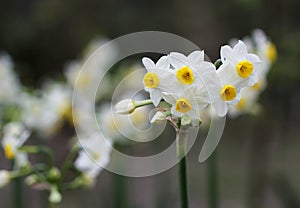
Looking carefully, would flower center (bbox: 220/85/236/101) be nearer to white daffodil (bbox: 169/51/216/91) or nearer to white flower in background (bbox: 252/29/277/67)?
white daffodil (bbox: 169/51/216/91)

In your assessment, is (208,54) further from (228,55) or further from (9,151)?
(228,55)

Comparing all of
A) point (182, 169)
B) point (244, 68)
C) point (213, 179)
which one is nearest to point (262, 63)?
point (213, 179)

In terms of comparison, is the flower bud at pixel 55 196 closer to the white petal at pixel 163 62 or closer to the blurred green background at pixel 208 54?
the white petal at pixel 163 62

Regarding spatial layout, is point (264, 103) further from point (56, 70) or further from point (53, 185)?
point (56, 70)

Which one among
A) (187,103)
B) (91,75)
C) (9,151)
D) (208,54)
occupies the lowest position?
(187,103)

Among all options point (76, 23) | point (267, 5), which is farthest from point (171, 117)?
point (76, 23)

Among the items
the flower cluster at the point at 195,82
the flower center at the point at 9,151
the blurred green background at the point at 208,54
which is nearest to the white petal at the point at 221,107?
the flower cluster at the point at 195,82
